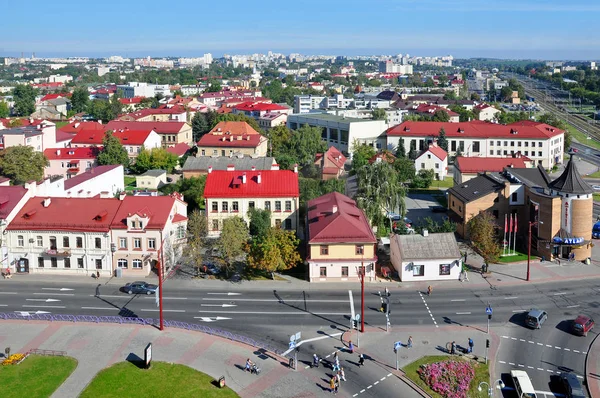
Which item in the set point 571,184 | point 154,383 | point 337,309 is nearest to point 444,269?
point 337,309

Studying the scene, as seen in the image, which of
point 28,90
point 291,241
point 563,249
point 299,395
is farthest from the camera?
point 28,90

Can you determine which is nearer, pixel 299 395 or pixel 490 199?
pixel 299 395

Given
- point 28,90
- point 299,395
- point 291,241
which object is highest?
point 28,90

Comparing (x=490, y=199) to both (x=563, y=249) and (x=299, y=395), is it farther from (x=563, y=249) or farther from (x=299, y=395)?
(x=299, y=395)

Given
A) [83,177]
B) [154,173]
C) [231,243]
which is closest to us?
[231,243]

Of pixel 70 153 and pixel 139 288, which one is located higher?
pixel 70 153

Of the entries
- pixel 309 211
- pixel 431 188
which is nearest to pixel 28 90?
pixel 431 188

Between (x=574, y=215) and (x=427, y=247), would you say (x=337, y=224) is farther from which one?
(x=574, y=215)
